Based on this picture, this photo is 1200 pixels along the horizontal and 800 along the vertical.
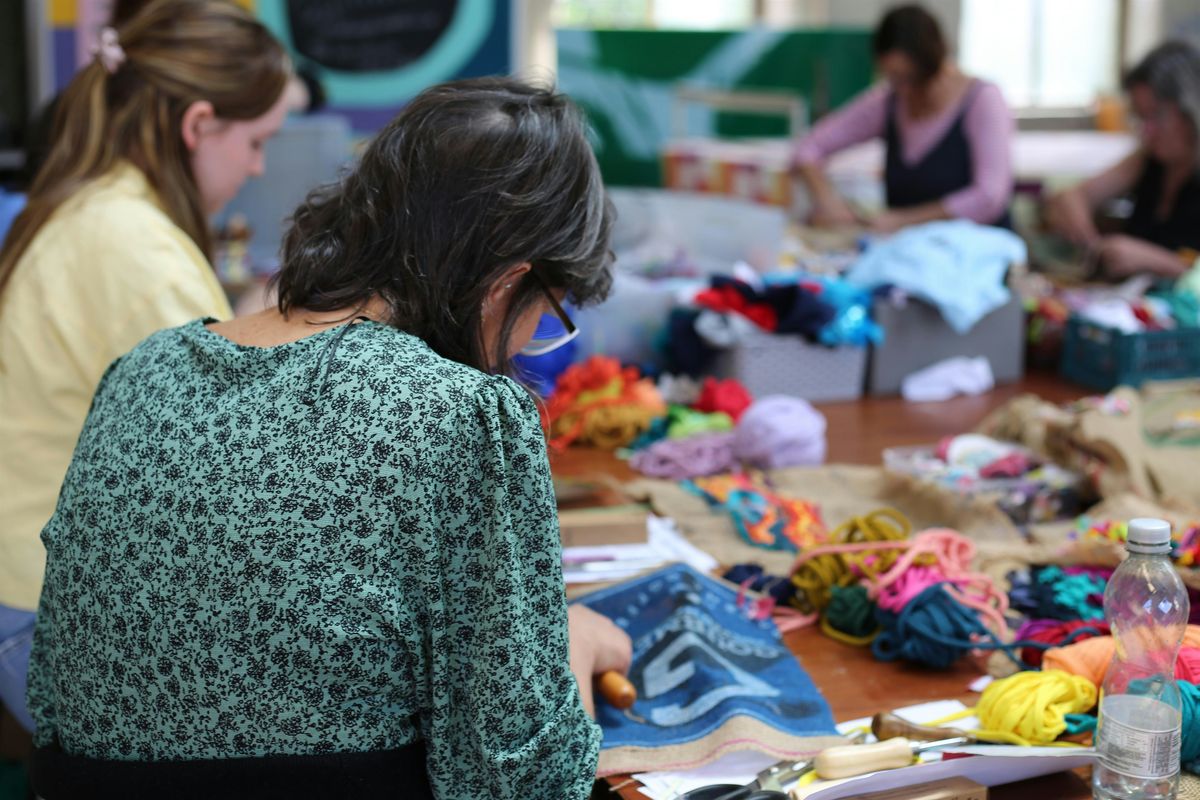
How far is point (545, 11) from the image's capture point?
7777 mm

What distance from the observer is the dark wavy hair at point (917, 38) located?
394cm

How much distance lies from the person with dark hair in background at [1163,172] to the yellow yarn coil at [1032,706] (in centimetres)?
229

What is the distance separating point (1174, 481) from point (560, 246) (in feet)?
4.12

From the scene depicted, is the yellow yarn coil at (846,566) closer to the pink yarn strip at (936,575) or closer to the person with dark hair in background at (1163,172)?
the pink yarn strip at (936,575)

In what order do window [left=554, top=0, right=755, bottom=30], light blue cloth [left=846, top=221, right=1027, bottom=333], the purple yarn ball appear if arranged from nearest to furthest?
the purple yarn ball
light blue cloth [left=846, top=221, right=1027, bottom=333]
window [left=554, top=0, right=755, bottom=30]

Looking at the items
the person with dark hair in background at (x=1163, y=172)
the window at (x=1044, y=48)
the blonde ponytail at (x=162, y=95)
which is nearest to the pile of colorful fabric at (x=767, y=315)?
the person with dark hair in background at (x=1163, y=172)

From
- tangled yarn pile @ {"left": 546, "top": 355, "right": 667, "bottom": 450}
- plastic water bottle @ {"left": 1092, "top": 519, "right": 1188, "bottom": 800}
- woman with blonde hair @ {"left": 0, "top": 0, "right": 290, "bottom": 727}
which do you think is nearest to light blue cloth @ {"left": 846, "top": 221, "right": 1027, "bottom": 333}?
tangled yarn pile @ {"left": 546, "top": 355, "right": 667, "bottom": 450}

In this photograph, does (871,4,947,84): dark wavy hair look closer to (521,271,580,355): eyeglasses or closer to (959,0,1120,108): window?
(521,271,580,355): eyeglasses

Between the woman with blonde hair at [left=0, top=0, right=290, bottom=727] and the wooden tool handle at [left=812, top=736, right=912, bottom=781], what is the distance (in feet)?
3.28

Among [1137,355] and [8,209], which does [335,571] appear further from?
[8,209]

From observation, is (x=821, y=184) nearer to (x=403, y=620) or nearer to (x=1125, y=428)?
(x=1125, y=428)

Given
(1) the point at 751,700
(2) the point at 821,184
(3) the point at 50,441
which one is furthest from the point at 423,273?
(2) the point at 821,184

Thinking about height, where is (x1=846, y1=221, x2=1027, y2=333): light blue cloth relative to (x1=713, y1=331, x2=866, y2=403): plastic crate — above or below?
above

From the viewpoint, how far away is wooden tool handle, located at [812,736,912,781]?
4.02 feet
